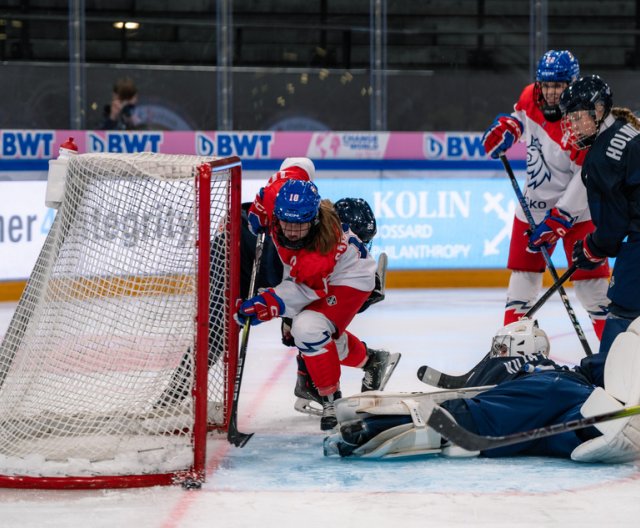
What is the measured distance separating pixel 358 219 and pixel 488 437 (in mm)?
1041

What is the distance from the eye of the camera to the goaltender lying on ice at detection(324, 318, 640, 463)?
262cm

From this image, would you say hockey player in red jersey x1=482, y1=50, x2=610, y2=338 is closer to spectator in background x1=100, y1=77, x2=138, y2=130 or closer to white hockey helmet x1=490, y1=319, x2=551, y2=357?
white hockey helmet x1=490, y1=319, x2=551, y2=357

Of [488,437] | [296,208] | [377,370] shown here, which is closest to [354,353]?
[377,370]

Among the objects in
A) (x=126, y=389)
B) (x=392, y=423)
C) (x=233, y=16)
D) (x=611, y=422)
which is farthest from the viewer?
(x=233, y=16)

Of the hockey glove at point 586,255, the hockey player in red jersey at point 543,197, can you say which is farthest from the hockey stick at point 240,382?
the hockey player in red jersey at point 543,197

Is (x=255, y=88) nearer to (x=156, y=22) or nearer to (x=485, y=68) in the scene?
(x=156, y=22)

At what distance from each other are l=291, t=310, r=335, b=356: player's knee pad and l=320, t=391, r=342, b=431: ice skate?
170 mm

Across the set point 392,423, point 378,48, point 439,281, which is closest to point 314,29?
point 378,48

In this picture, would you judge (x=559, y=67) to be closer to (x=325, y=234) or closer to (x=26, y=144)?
(x=325, y=234)

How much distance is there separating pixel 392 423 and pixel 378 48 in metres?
4.77

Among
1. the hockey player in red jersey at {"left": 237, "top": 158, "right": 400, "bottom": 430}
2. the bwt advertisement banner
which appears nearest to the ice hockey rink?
the hockey player in red jersey at {"left": 237, "top": 158, "right": 400, "bottom": 430}

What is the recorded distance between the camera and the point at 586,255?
3.56m

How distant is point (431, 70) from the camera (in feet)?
24.4

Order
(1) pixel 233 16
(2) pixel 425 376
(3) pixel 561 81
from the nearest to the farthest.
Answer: (2) pixel 425 376, (3) pixel 561 81, (1) pixel 233 16
